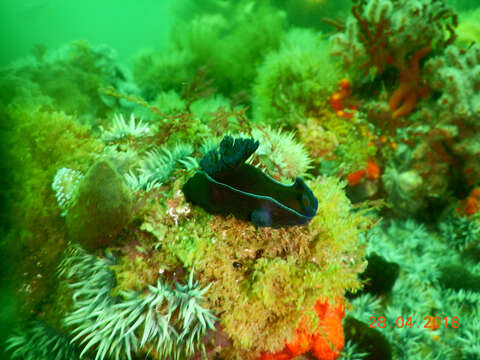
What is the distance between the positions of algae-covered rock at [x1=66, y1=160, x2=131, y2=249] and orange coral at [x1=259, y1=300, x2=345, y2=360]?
150 centimetres

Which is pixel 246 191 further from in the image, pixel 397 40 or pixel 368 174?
pixel 397 40

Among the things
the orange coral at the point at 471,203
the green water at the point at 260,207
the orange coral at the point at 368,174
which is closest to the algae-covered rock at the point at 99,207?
the green water at the point at 260,207

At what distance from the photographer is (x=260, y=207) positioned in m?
1.73

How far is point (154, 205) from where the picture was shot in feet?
6.39

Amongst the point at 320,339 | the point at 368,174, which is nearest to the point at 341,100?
the point at 368,174

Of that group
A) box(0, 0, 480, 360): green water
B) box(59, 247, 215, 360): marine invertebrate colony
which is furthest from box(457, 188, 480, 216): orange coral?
box(59, 247, 215, 360): marine invertebrate colony

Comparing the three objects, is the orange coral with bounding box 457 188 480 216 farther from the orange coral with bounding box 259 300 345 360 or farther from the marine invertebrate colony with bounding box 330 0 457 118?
the orange coral with bounding box 259 300 345 360

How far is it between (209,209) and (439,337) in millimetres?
3752

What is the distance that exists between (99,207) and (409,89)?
4.94 m

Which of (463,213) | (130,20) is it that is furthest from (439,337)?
(130,20)

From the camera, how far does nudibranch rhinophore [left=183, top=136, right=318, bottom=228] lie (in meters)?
1.72

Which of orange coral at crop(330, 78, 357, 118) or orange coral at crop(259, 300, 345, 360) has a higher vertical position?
orange coral at crop(330, 78, 357, 118)

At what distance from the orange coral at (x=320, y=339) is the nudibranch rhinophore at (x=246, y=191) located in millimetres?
852

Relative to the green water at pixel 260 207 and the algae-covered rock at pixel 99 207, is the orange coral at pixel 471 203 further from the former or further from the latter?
the algae-covered rock at pixel 99 207
